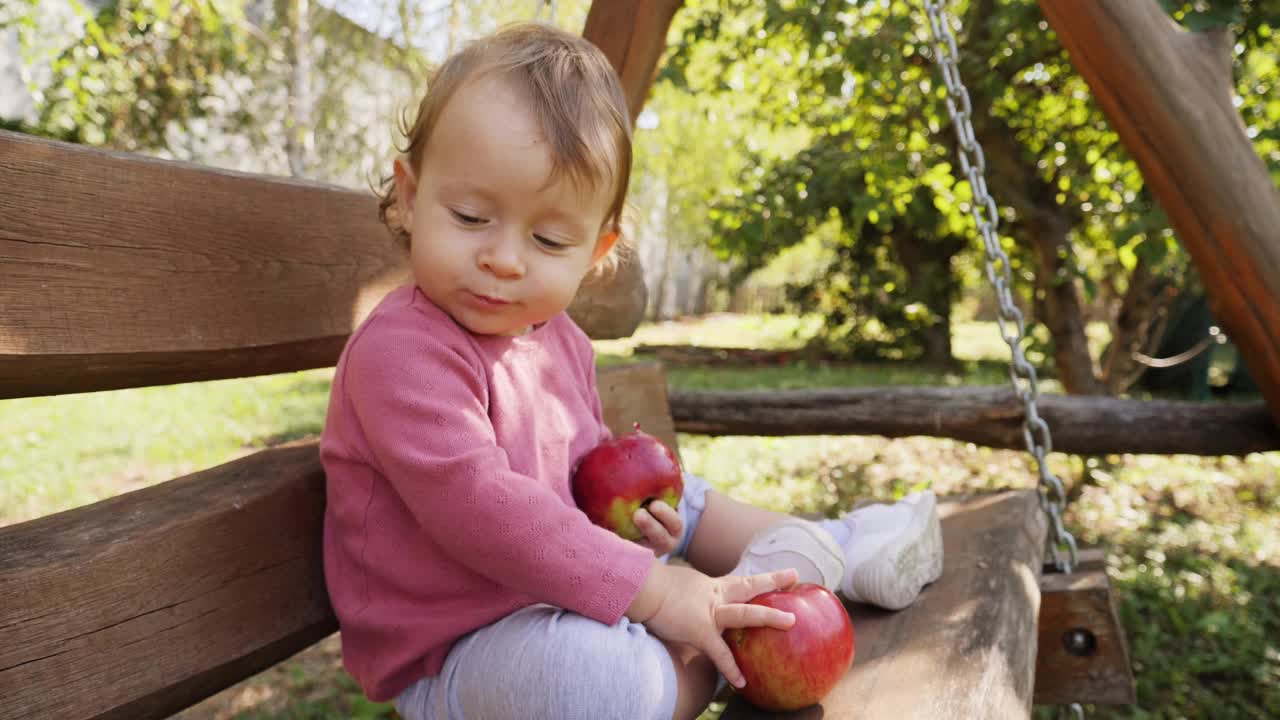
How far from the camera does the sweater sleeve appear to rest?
52.9 inches

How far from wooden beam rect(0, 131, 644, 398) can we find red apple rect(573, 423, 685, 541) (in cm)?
49

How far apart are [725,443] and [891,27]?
3.52m

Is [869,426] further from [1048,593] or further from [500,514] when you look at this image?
[500,514]

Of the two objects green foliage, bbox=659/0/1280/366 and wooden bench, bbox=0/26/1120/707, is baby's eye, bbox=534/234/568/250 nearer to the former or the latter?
Answer: wooden bench, bbox=0/26/1120/707

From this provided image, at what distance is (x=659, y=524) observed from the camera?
1.68 meters

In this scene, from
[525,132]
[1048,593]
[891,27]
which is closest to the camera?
[525,132]

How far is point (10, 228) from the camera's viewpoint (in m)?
1.13

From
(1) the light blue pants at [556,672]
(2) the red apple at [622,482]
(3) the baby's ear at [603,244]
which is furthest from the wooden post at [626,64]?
(1) the light blue pants at [556,672]

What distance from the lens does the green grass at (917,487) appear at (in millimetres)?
3523

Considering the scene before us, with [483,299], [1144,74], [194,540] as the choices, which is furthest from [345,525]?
[1144,74]

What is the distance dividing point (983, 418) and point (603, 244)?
255 centimetres

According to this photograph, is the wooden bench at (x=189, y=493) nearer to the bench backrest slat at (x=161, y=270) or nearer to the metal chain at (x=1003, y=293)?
the bench backrest slat at (x=161, y=270)

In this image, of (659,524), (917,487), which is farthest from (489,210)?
(917,487)

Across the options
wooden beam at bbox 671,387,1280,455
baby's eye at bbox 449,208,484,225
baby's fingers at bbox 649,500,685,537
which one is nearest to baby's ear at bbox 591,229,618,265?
baby's eye at bbox 449,208,484,225
